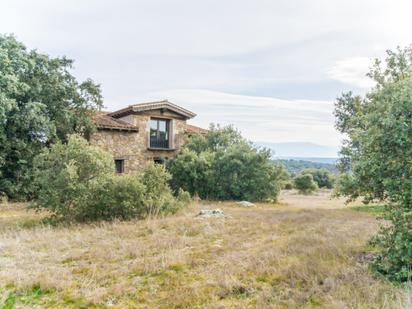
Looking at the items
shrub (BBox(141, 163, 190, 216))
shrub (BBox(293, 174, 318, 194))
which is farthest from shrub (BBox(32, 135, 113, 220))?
shrub (BBox(293, 174, 318, 194))

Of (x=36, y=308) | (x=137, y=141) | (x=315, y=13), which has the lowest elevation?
(x=36, y=308)

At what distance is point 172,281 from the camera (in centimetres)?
434

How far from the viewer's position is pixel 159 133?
21453mm

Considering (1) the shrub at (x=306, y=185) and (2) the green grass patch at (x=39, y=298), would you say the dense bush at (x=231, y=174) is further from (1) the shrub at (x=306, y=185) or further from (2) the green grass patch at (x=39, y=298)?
(2) the green grass patch at (x=39, y=298)

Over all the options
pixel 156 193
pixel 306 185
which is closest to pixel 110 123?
pixel 156 193

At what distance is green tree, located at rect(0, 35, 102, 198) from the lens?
14492mm

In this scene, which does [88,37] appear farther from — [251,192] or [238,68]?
[251,192]

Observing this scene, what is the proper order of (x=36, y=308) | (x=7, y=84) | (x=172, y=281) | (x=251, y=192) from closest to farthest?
1. (x=36, y=308)
2. (x=172, y=281)
3. (x=7, y=84)
4. (x=251, y=192)

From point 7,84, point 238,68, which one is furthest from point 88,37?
point 238,68

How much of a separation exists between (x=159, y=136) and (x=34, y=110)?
8293 mm

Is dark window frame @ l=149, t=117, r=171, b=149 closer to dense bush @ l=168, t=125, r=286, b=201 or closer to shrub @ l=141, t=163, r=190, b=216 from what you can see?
dense bush @ l=168, t=125, r=286, b=201

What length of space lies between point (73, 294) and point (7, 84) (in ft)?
37.0

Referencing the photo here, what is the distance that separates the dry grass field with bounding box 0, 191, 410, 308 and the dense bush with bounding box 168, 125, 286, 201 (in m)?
9.98

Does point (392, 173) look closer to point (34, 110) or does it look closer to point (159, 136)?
point (34, 110)
